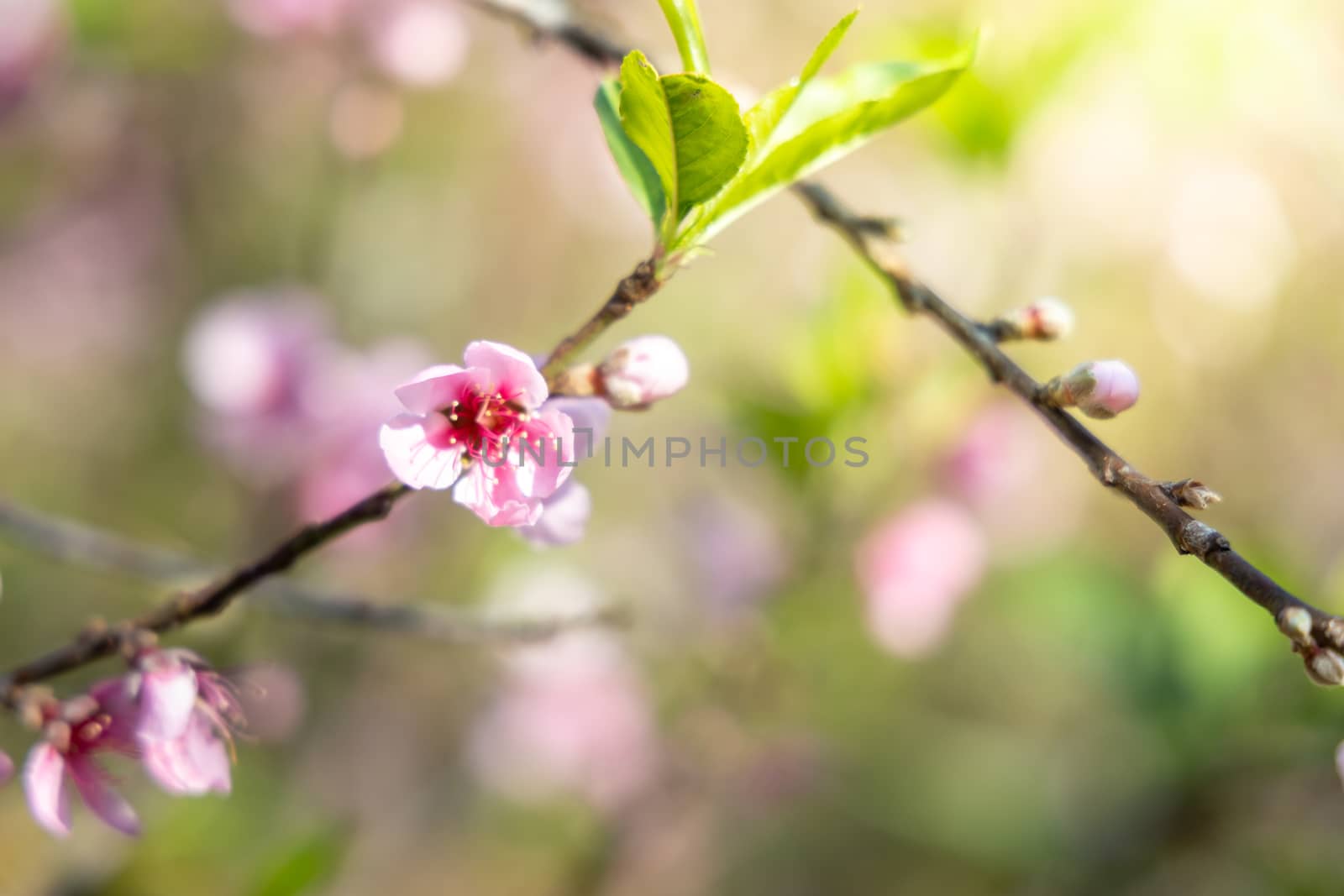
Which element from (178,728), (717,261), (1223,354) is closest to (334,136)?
(178,728)

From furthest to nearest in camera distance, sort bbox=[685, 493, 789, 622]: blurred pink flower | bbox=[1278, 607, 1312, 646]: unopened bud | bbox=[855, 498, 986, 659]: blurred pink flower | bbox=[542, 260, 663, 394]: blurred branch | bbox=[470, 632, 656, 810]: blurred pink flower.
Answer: bbox=[470, 632, 656, 810]: blurred pink flower → bbox=[685, 493, 789, 622]: blurred pink flower → bbox=[855, 498, 986, 659]: blurred pink flower → bbox=[542, 260, 663, 394]: blurred branch → bbox=[1278, 607, 1312, 646]: unopened bud

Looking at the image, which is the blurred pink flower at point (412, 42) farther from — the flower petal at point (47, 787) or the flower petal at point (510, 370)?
the flower petal at point (47, 787)

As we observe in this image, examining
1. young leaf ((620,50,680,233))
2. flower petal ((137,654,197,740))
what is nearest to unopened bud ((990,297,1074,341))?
young leaf ((620,50,680,233))

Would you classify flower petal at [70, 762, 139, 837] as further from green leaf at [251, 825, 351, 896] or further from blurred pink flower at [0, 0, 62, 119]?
blurred pink flower at [0, 0, 62, 119]

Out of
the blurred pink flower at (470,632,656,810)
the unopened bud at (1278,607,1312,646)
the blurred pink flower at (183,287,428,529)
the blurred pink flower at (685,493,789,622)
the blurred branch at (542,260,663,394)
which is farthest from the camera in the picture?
the blurred pink flower at (470,632,656,810)

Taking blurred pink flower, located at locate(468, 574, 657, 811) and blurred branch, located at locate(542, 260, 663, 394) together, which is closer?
blurred branch, located at locate(542, 260, 663, 394)

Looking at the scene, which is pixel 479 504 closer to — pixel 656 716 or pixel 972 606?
pixel 656 716
